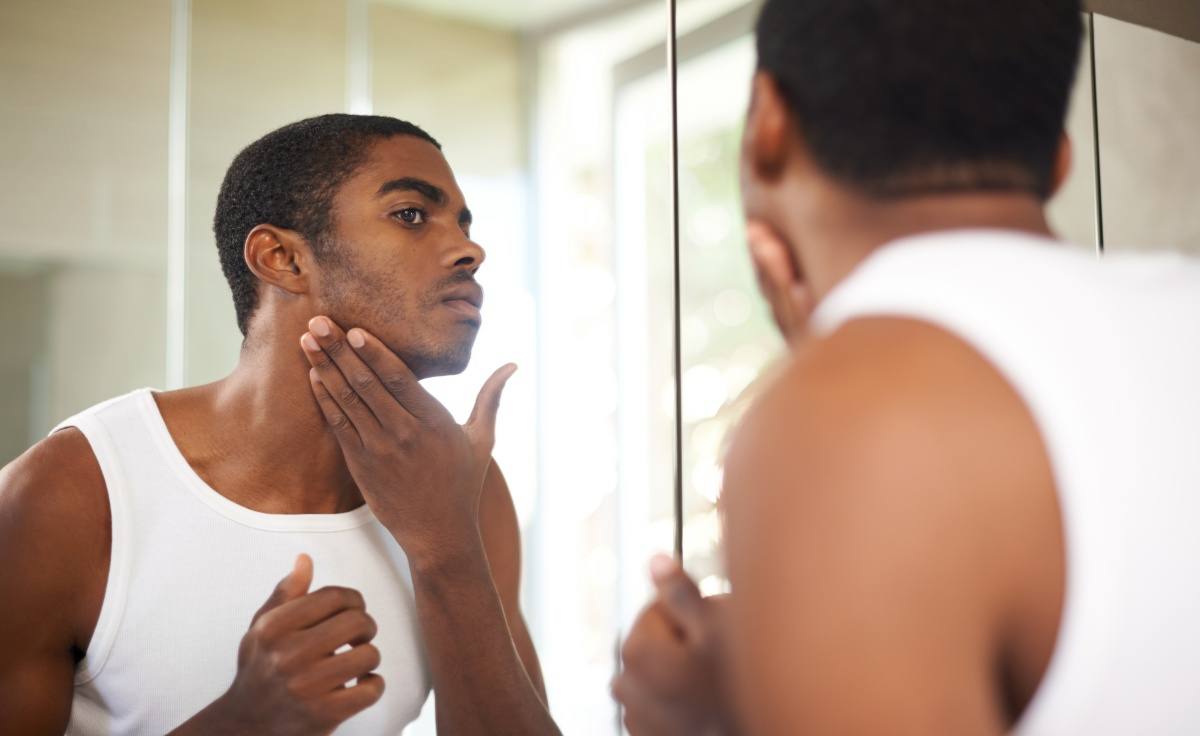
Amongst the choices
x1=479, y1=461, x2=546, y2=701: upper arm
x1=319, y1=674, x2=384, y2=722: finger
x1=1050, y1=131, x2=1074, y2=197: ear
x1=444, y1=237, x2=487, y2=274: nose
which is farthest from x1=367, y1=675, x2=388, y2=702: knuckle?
x1=1050, y1=131, x2=1074, y2=197: ear

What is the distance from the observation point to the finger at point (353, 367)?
0.82 m

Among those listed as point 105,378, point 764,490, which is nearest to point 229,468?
point 105,378

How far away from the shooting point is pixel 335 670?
640mm

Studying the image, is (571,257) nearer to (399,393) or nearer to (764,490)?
(399,393)

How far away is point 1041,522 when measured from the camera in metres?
0.25

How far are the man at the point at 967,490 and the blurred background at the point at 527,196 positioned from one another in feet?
2.17

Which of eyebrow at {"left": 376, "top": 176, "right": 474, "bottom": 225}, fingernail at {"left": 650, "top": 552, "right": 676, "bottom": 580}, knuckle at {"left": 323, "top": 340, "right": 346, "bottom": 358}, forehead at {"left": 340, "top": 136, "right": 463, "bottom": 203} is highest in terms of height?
forehead at {"left": 340, "top": 136, "right": 463, "bottom": 203}

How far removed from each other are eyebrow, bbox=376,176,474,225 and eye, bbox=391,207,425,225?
0.05ft

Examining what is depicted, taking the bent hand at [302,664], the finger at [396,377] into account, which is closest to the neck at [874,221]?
the bent hand at [302,664]

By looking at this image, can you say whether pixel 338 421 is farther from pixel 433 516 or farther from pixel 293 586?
pixel 293 586

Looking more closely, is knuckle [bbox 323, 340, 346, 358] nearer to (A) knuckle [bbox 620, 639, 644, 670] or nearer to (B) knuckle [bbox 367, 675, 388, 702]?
(B) knuckle [bbox 367, 675, 388, 702]

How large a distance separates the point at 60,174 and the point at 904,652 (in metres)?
1.16

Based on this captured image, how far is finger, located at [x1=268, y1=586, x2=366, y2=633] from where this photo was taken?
0.64 meters

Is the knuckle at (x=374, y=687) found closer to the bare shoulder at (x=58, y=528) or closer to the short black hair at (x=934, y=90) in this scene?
the bare shoulder at (x=58, y=528)
